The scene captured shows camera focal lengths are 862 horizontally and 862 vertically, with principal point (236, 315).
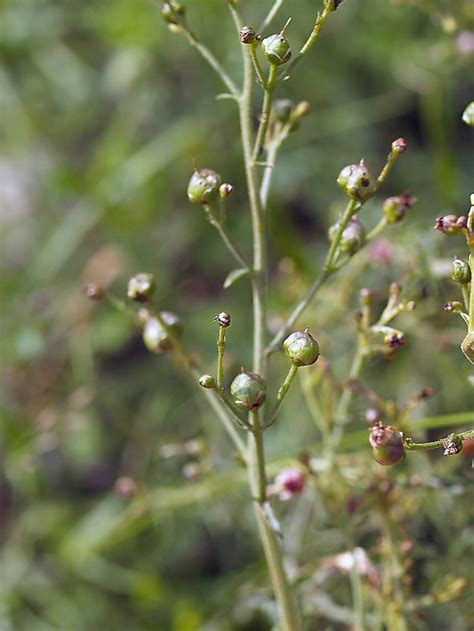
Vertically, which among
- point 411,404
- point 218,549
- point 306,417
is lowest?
point 218,549

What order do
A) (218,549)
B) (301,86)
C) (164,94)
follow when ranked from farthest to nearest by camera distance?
(164,94), (301,86), (218,549)

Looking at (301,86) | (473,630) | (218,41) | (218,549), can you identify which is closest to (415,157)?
(301,86)

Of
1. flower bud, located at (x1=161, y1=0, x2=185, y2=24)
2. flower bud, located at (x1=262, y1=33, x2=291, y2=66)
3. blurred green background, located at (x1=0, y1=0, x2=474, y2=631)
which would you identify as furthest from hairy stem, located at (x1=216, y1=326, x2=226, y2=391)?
blurred green background, located at (x1=0, y1=0, x2=474, y2=631)

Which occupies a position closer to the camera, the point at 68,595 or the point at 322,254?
the point at 68,595

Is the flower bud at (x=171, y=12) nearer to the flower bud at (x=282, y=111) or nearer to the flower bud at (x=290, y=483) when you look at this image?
the flower bud at (x=282, y=111)

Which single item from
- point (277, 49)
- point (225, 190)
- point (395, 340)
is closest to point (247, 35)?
point (277, 49)

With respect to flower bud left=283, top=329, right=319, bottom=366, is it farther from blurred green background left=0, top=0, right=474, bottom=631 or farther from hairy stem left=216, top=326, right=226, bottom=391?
blurred green background left=0, top=0, right=474, bottom=631

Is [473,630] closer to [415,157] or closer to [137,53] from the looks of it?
[415,157]
